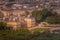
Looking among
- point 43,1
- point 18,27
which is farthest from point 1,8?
point 43,1

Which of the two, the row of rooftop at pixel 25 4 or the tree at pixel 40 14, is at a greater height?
the row of rooftop at pixel 25 4

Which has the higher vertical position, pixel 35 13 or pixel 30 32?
pixel 35 13

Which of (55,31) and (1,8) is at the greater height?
(1,8)

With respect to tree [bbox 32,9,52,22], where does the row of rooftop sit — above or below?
above

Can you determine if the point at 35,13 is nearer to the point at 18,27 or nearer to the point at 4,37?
the point at 18,27

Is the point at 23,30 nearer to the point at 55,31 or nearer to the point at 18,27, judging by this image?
the point at 18,27

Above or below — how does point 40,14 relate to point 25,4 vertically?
below

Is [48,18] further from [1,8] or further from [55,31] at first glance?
[1,8]
